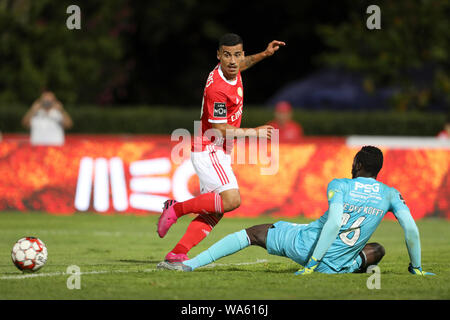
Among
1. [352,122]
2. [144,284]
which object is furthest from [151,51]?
[144,284]

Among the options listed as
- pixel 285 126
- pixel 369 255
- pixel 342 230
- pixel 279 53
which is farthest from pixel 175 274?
pixel 279 53

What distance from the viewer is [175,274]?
855cm

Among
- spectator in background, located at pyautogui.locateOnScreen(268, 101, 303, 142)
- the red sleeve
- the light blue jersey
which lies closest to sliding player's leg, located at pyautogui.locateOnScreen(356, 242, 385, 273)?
the light blue jersey

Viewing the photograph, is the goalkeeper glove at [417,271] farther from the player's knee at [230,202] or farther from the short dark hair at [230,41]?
the short dark hair at [230,41]

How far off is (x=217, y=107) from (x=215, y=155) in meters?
0.52

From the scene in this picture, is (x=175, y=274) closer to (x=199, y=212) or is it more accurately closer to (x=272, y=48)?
(x=199, y=212)

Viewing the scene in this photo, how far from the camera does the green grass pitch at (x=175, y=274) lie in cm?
757

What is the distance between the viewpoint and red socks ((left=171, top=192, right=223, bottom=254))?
8969 mm

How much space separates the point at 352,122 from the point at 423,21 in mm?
3953

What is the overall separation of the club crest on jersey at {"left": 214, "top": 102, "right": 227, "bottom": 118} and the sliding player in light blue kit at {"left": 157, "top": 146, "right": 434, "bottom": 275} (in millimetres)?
1153

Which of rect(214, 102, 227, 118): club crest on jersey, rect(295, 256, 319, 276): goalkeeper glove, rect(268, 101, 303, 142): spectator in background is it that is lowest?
rect(295, 256, 319, 276): goalkeeper glove

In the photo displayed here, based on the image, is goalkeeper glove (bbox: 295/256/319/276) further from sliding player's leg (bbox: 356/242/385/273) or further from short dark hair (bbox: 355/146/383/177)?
short dark hair (bbox: 355/146/383/177)

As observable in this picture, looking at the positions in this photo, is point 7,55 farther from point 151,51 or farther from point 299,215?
point 299,215

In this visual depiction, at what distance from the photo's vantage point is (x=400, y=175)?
15.9 meters
